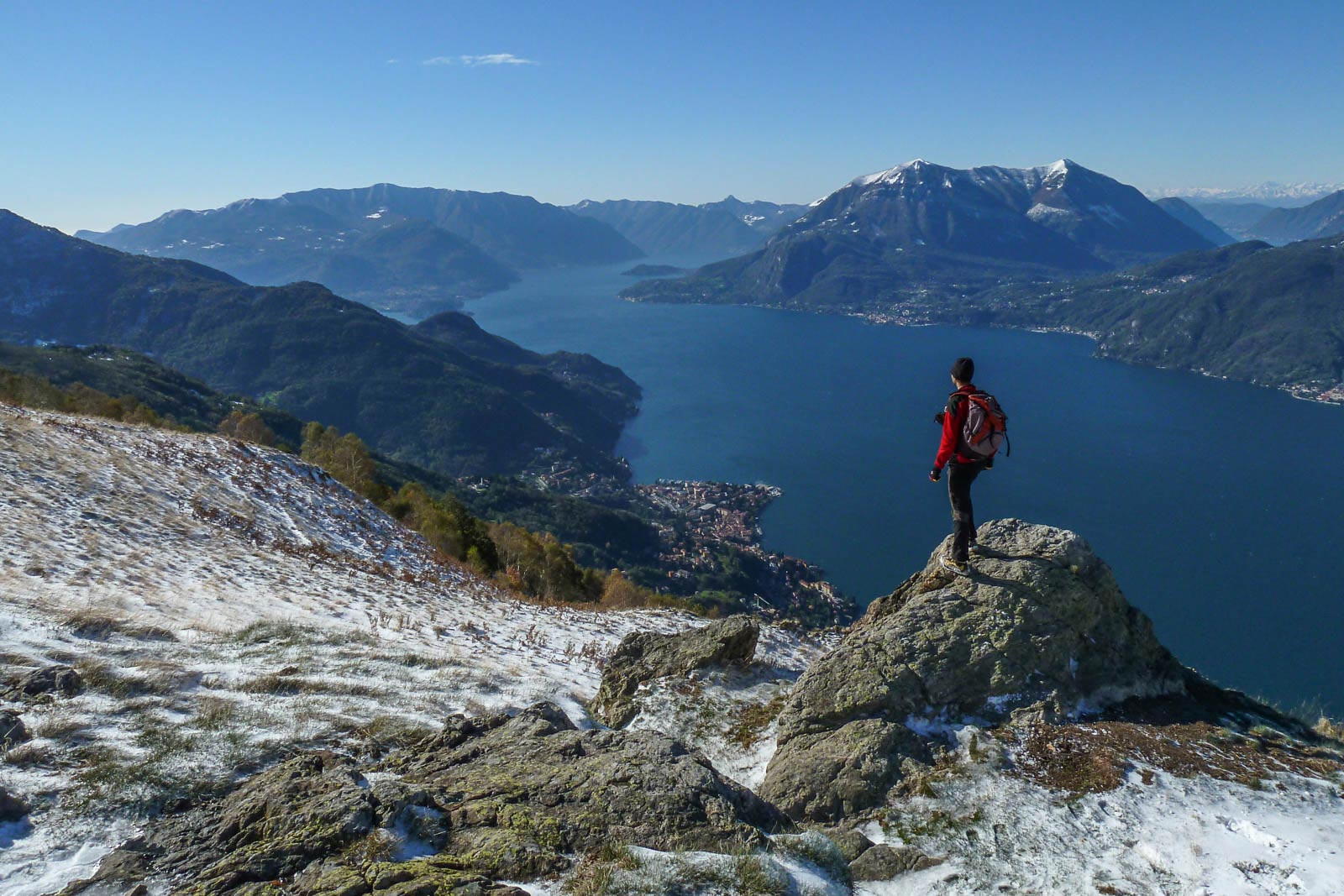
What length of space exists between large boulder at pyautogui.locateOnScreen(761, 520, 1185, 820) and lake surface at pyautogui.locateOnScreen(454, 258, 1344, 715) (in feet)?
230

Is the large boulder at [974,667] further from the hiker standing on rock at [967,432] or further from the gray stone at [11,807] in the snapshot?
the gray stone at [11,807]

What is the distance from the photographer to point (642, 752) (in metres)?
6.62

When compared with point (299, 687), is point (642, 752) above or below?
above

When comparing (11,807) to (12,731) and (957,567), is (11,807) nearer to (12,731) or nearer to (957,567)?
(12,731)

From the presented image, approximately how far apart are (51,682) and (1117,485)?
434ft

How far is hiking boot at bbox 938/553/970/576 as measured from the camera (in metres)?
9.66

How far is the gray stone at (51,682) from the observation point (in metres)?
7.69

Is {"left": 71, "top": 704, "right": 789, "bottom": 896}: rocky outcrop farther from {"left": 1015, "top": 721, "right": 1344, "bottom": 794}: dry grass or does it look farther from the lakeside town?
the lakeside town

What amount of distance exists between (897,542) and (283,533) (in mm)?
91864

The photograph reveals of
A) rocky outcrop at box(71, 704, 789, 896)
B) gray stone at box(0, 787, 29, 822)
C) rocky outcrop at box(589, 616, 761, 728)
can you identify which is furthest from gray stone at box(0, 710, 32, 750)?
rocky outcrop at box(589, 616, 761, 728)

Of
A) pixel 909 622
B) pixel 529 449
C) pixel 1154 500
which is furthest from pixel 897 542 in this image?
pixel 909 622

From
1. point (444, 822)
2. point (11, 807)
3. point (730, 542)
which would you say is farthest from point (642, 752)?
point (730, 542)

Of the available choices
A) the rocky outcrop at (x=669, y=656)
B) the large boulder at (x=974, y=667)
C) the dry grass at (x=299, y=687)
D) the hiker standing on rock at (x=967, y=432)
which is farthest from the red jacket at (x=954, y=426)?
the dry grass at (x=299, y=687)

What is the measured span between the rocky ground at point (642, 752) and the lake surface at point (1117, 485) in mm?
71207
